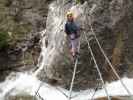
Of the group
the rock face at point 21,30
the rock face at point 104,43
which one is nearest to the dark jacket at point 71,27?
the rock face at point 104,43

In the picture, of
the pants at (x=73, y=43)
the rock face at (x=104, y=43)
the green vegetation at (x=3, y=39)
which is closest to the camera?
the pants at (x=73, y=43)

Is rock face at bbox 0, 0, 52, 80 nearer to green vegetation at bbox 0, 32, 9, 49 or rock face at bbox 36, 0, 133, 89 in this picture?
green vegetation at bbox 0, 32, 9, 49

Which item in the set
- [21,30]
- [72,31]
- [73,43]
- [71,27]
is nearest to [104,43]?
[73,43]

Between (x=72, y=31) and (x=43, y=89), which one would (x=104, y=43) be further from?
(x=43, y=89)

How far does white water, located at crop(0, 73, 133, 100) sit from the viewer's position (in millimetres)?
13711

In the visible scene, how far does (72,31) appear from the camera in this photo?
485 inches

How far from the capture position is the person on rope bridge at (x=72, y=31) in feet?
39.7

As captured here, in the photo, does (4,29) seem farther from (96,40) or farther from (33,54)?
(96,40)

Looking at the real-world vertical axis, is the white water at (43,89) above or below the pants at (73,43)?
below

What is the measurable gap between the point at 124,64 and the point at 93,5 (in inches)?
94.0

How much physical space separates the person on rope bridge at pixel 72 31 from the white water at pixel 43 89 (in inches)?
71.0

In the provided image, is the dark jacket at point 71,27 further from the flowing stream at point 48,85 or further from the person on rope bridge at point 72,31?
the flowing stream at point 48,85

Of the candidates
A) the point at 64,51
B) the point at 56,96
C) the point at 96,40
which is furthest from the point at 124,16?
the point at 56,96

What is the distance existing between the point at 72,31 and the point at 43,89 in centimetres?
334
